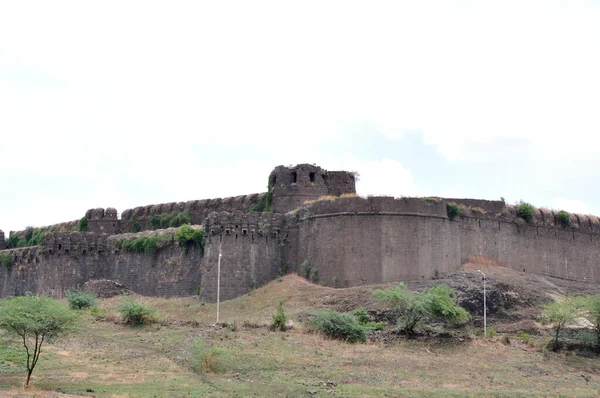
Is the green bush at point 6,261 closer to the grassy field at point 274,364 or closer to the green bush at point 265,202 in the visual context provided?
the green bush at point 265,202

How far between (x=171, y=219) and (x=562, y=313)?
28.6m

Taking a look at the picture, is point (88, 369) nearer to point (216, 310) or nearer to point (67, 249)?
point (216, 310)

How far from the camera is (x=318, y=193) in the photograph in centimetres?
5362

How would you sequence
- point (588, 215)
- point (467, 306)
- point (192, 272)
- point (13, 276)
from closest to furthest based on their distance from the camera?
point (467, 306), point (192, 272), point (588, 215), point (13, 276)

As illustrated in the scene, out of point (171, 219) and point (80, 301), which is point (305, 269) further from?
point (171, 219)

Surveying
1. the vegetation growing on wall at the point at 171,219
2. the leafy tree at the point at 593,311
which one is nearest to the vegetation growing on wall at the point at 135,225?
the vegetation growing on wall at the point at 171,219

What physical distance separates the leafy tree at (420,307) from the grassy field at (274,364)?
0.96 metres

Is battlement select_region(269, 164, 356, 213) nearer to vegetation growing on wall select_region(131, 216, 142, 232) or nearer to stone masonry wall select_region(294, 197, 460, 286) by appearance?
stone masonry wall select_region(294, 197, 460, 286)

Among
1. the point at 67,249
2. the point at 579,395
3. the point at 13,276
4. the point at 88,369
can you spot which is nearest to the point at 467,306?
the point at 579,395

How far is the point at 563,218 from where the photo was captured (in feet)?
175

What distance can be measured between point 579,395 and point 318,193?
77.4 feet

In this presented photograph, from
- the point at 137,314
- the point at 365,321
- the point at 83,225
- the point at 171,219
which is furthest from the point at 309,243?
the point at 83,225

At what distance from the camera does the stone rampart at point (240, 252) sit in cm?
4694

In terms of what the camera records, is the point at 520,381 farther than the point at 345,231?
No
